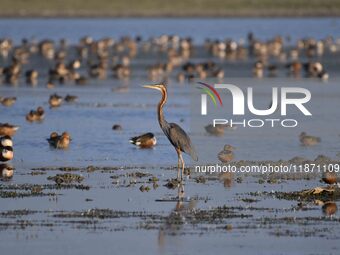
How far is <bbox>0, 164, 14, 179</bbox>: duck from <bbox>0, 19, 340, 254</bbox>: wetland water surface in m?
0.13

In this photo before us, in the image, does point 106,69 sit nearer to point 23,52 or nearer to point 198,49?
point 23,52

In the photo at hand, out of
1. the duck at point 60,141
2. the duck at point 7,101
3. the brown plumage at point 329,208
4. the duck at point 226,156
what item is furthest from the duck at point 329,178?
the duck at point 7,101

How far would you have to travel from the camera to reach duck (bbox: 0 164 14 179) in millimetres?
16559

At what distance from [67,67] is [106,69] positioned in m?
3.94

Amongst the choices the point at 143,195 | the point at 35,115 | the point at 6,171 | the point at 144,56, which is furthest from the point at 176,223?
the point at 144,56

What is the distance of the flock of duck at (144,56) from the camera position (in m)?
28.4

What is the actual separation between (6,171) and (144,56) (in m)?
34.8

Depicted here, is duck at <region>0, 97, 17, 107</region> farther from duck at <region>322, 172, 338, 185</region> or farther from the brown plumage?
the brown plumage

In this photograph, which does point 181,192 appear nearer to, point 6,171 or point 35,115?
point 6,171

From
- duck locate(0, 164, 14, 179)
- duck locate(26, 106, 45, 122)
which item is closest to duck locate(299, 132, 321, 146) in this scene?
duck locate(0, 164, 14, 179)

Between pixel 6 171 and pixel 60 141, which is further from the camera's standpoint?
pixel 60 141

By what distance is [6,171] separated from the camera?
17.0m

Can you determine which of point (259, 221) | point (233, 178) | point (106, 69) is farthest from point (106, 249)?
point (106, 69)

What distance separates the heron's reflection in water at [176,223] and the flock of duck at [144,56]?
4.36 m
